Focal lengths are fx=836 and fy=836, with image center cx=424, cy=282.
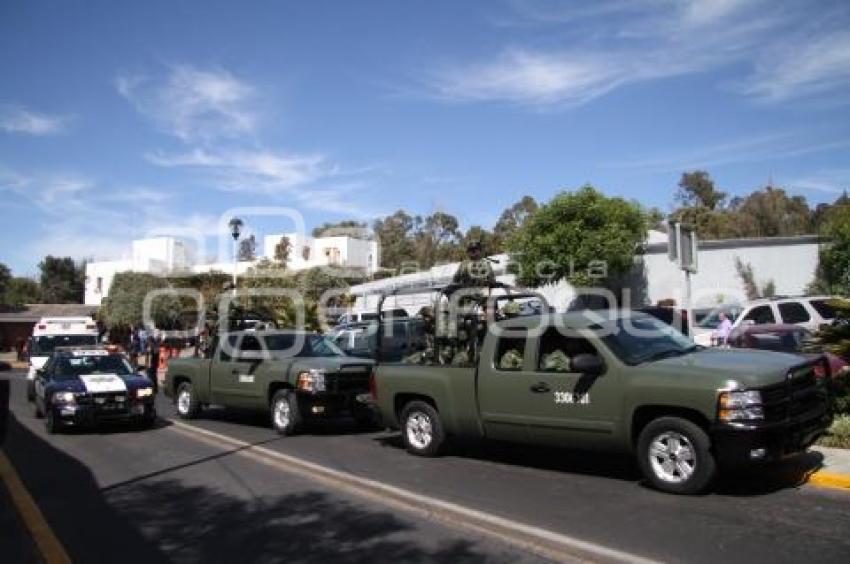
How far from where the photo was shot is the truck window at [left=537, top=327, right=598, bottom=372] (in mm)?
8930

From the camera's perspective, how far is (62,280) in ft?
323

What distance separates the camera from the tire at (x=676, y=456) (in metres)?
7.54

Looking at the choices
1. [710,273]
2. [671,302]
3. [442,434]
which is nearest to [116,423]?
[442,434]

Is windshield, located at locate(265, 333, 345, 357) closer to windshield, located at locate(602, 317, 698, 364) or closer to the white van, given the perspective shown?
windshield, located at locate(602, 317, 698, 364)

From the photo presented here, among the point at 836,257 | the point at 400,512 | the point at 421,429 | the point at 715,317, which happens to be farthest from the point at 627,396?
the point at 836,257

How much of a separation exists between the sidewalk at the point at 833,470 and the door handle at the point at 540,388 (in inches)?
107

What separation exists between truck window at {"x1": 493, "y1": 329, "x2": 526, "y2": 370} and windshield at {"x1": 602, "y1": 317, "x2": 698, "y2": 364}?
1111 mm

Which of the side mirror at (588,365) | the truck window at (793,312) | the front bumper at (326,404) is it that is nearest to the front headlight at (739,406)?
the side mirror at (588,365)

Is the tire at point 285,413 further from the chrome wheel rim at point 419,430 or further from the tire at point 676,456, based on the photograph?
the tire at point 676,456

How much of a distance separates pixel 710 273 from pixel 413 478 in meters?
26.2

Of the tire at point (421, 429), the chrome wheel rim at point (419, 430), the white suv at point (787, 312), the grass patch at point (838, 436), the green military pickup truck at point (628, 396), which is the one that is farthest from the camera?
the white suv at point (787, 312)

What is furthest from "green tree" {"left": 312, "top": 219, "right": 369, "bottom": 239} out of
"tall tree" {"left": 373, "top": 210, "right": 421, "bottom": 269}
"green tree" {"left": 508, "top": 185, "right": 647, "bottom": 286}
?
"green tree" {"left": 508, "top": 185, "right": 647, "bottom": 286}

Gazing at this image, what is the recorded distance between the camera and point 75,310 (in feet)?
229

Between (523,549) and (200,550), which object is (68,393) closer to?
(200,550)
